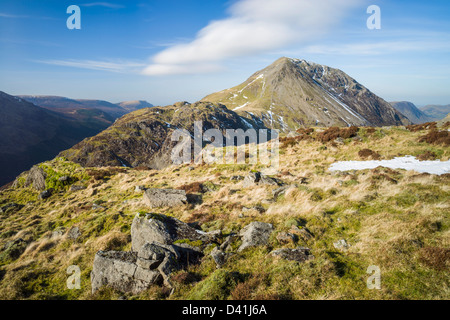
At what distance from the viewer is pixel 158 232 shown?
9.25 meters

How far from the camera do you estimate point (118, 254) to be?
8203mm

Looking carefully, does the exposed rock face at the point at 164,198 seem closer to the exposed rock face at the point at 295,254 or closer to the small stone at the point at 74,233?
the small stone at the point at 74,233

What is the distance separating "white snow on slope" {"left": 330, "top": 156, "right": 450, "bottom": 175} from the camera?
52.5ft

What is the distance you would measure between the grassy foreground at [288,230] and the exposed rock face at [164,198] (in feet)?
2.63

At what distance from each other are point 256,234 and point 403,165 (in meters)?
17.6

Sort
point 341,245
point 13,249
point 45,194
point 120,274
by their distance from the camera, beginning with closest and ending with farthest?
point 120,274, point 341,245, point 13,249, point 45,194

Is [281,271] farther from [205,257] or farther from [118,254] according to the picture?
[118,254]

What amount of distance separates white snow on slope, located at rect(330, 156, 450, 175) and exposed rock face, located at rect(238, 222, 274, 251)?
1367 centimetres

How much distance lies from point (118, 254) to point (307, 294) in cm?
728

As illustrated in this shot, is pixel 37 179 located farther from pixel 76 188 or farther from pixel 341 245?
pixel 341 245

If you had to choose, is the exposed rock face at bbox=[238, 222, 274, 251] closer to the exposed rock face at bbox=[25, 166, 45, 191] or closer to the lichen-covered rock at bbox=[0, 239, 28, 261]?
the lichen-covered rock at bbox=[0, 239, 28, 261]

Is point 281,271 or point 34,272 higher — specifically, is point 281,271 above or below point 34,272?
above

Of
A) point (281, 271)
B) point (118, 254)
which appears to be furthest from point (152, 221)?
point (281, 271)

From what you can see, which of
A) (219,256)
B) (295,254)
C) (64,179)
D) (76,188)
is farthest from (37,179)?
(295,254)
